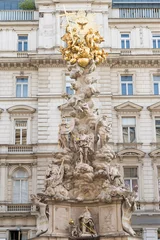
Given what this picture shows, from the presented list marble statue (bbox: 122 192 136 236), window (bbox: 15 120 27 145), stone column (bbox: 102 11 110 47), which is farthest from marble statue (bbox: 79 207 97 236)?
stone column (bbox: 102 11 110 47)

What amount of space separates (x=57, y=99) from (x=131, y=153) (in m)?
5.93

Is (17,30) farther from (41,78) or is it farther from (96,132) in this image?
(96,132)

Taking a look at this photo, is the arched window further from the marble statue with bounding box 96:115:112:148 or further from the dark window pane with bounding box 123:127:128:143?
the marble statue with bounding box 96:115:112:148

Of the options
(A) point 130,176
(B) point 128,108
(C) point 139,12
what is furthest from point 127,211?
(C) point 139,12

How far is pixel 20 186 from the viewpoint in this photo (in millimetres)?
30516

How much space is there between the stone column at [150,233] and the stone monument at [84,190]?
12388 mm

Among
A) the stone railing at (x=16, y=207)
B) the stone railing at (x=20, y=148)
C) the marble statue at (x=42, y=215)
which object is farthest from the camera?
the stone railing at (x=20, y=148)

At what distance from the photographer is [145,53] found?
108 feet

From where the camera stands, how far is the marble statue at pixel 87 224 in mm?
16375

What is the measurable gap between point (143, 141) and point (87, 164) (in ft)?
47.3

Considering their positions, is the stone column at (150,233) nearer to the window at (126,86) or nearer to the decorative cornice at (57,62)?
the window at (126,86)

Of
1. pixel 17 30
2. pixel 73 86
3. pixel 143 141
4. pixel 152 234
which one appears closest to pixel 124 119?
pixel 143 141

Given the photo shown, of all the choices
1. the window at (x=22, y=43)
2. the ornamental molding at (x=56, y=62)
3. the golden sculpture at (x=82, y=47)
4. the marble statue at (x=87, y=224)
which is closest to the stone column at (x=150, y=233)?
the ornamental molding at (x=56, y=62)

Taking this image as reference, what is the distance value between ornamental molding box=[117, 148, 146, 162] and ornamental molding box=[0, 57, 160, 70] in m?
5.95
